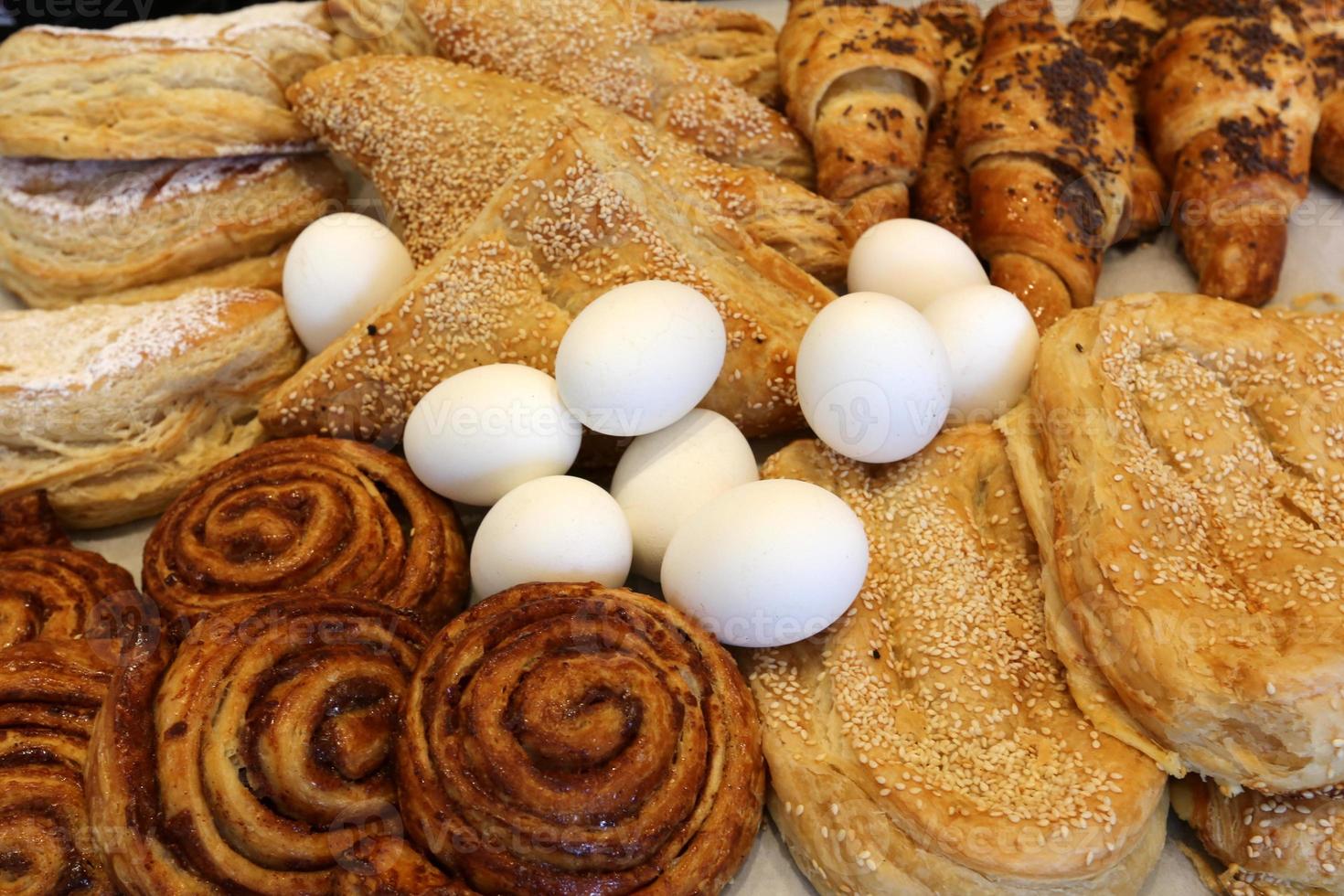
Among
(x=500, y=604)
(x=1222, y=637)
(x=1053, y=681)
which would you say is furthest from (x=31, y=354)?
(x=1222, y=637)

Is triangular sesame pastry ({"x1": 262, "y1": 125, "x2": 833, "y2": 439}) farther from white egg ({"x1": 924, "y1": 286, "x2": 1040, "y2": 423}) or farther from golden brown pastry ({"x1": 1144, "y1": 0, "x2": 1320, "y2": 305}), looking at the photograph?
golden brown pastry ({"x1": 1144, "y1": 0, "x2": 1320, "y2": 305})

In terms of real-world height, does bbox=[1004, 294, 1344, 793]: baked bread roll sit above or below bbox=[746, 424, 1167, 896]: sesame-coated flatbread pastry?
above

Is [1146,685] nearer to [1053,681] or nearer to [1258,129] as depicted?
[1053,681]

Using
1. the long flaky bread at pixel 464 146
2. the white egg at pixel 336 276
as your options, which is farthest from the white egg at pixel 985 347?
the white egg at pixel 336 276

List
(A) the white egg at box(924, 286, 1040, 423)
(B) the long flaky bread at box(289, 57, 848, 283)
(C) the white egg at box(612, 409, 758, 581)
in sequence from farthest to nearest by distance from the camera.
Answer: (B) the long flaky bread at box(289, 57, 848, 283)
(A) the white egg at box(924, 286, 1040, 423)
(C) the white egg at box(612, 409, 758, 581)

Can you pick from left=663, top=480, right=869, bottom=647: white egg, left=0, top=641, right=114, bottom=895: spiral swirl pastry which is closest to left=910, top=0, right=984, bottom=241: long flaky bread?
left=663, top=480, right=869, bottom=647: white egg

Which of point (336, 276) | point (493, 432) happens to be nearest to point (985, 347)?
point (493, 432)
